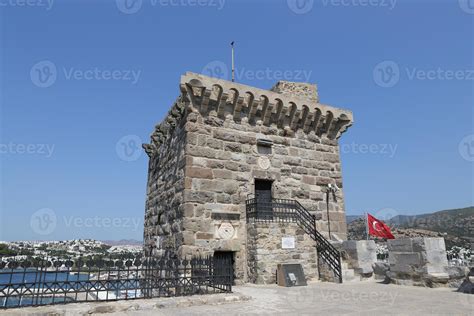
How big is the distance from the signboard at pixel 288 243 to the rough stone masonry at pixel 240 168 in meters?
0.11

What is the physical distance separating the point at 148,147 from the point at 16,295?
38.4ft

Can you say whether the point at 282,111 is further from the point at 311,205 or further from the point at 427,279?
the point at 427,279

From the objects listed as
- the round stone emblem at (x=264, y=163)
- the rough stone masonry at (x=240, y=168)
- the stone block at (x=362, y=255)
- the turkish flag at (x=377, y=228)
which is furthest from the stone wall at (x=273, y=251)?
the turkish flag at (x=377, y=228)

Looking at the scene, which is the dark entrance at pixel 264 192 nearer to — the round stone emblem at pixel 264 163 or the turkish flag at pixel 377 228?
the round stone emblem at pixel 264 163

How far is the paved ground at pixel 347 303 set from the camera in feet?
18.4

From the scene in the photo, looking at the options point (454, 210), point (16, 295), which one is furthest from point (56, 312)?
point (454, 210)

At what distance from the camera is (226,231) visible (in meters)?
10.8

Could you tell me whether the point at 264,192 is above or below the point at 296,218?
above

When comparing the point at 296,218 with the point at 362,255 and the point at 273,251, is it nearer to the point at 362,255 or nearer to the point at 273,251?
the point at 273,251

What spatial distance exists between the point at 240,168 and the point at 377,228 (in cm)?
624

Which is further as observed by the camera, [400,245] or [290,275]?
[290,275]

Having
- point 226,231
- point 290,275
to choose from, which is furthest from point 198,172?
point 290,275

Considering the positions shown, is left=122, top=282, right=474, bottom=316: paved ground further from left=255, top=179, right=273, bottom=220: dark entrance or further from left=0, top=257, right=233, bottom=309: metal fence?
left=255, top=179, right=273, bottom=220: dark entrance

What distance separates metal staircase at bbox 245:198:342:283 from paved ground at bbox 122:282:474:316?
226cm
